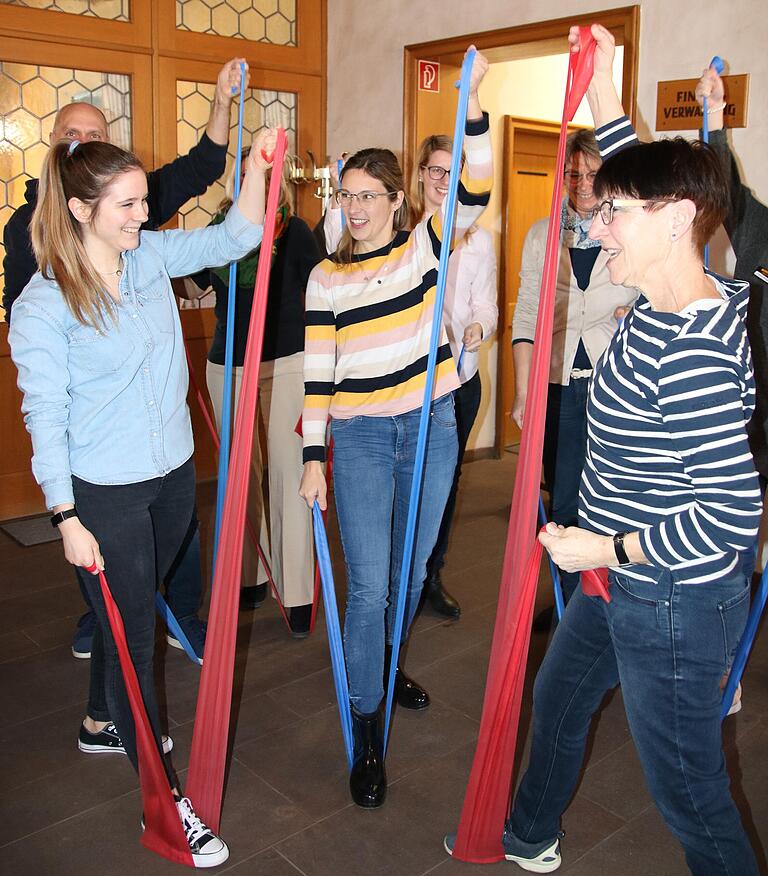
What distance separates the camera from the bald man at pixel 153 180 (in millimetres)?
2559

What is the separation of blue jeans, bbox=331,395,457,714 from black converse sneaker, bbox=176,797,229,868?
1.44 ft

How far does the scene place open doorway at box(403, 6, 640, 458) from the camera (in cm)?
483

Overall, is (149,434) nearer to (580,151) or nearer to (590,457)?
(590,457)

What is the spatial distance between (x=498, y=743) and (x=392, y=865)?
1.44 ft

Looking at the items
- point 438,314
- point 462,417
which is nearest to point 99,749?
point 438,314

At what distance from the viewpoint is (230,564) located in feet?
6.16

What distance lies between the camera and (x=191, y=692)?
9.10 feet

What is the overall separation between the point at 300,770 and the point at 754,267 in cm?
177

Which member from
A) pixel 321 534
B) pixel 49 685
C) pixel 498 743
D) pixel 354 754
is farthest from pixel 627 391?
pixel 49 685

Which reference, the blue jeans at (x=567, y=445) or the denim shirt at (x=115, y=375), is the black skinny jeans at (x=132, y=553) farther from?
the blue jeans at (x=567, y=445)

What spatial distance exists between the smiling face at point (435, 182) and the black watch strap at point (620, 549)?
1772 millimetres

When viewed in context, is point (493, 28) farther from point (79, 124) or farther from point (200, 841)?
point (200, 841)

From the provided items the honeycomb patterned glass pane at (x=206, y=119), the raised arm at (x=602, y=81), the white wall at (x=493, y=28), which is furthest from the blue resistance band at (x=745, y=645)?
the honeycomb patterned glass pane at (x=206, y=119)

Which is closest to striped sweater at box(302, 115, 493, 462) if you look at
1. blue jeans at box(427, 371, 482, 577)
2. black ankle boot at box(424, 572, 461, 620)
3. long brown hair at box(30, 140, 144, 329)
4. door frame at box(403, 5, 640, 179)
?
long brown hair at box(30, 140, 144, 329)
